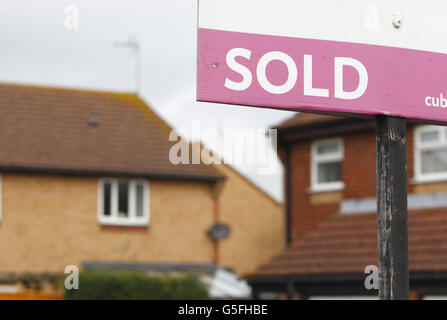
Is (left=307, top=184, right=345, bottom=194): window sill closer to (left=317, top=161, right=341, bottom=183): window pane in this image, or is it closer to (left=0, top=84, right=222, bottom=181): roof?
(left=317, top=161, right=341, bottom=183): window pane

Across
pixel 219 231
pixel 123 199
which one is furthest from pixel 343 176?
pixel 123 199

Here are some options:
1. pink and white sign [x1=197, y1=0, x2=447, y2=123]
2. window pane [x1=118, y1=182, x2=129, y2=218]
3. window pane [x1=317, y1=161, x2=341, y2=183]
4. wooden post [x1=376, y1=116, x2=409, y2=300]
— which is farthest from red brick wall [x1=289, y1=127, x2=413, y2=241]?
wooden post [x1=376, y1=116, x2=409, y2=300]

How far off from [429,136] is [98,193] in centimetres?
1275

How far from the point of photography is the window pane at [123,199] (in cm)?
3203

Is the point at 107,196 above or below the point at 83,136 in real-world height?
below

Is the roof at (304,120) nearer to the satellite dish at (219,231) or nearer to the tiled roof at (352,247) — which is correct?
the tiled roof at (352,247)

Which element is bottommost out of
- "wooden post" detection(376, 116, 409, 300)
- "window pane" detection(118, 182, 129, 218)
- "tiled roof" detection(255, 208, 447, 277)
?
"wooden post" detection(376, 116, 409, 300)

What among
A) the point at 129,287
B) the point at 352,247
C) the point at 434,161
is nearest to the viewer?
the point at 352,247

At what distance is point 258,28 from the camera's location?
515 cm

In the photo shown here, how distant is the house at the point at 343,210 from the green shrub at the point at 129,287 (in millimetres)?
2842

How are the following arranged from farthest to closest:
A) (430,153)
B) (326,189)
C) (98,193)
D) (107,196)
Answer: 1. (107,196)
2. (98,193)
3. (326,189)
4. (430,153)

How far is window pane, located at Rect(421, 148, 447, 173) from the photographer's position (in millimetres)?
22031

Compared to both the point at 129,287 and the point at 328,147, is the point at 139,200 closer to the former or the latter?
the point at 129,287

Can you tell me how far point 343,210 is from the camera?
23562 millimetres
